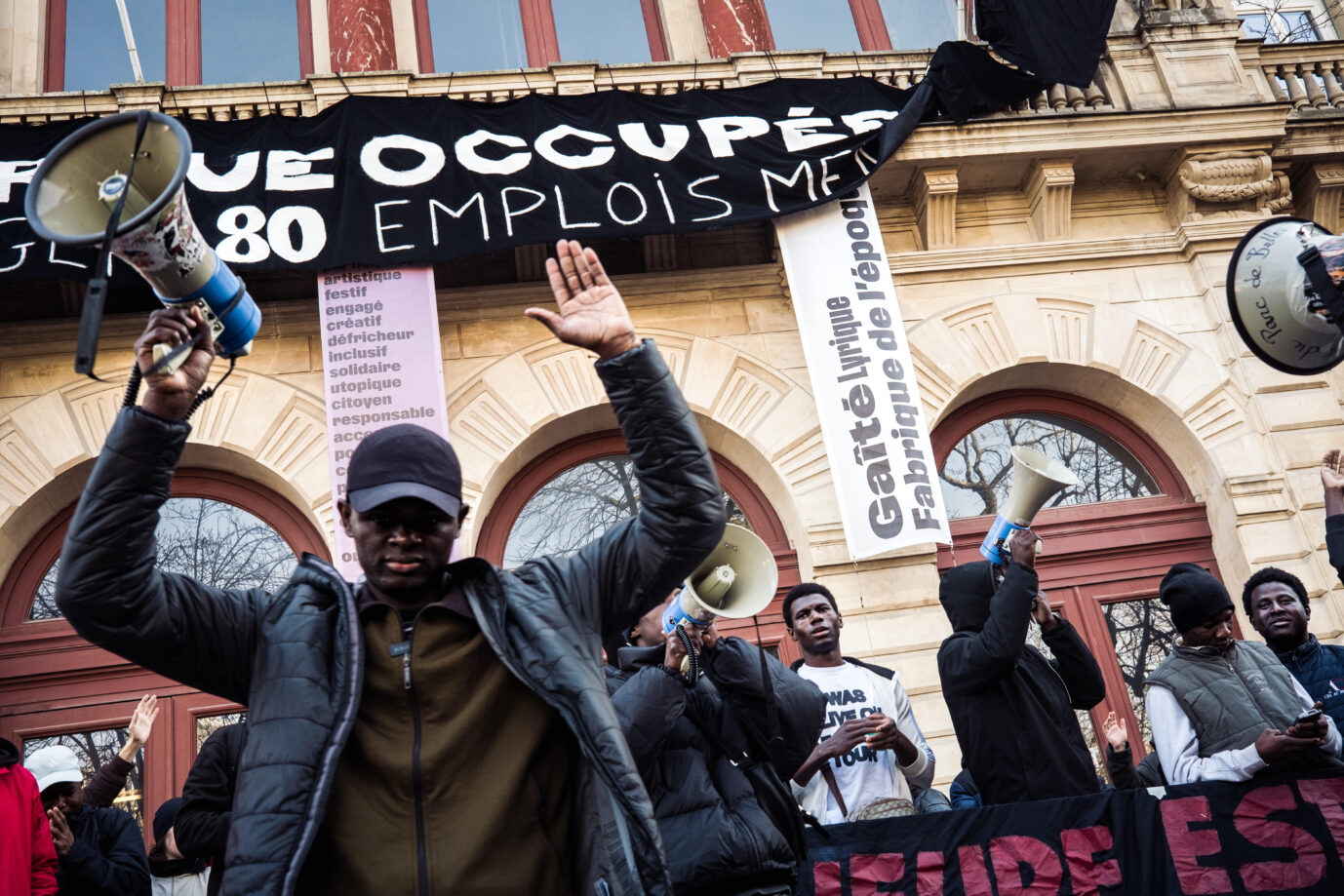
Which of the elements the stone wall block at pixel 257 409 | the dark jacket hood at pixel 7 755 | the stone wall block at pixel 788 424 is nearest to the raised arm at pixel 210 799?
the dark jacket hood at pixel 7 755

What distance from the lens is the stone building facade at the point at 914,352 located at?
334 inches

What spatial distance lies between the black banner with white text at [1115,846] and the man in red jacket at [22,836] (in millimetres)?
3248

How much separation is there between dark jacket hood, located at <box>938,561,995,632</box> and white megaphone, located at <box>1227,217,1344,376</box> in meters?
1.94

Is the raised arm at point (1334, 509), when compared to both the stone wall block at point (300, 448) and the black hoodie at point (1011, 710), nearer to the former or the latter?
the black hoodie at point (1011, 710)

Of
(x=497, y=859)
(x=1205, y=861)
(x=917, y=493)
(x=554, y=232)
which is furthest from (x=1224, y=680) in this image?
(x=554, y=232)

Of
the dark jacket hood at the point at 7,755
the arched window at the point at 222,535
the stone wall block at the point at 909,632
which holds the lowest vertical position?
the dark jacket hood at the point at 7,755

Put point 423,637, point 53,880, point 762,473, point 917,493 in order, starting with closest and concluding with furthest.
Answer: point 423,637 < point 53,880 < point 917,493 < point 762,473

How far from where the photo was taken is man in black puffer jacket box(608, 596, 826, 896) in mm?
3920

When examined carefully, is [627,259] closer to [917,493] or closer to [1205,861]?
[917,493]

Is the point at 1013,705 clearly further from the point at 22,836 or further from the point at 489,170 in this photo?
the point at 489,170

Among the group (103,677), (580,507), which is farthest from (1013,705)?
(103,677)

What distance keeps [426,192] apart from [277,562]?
303 cm

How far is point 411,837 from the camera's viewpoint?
7.66 ft

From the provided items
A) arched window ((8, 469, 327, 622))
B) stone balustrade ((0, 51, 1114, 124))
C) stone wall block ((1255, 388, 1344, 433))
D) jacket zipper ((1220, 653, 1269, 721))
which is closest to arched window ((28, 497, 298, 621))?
arched window ((8, 469, 327, 622))
